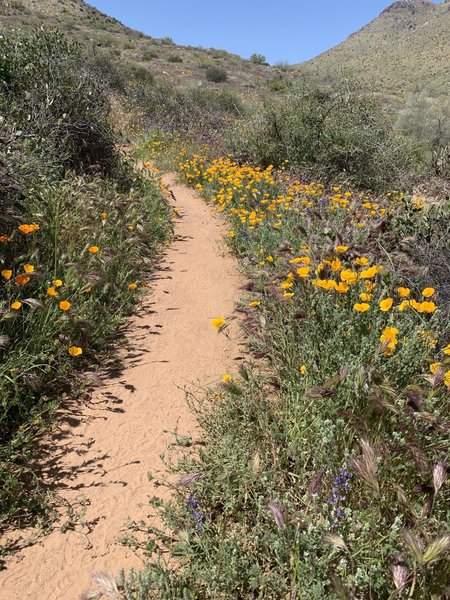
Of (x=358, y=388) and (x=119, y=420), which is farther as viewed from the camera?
(x=119, y=420)

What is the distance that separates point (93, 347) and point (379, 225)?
269cm

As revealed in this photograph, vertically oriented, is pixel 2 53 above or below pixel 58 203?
above

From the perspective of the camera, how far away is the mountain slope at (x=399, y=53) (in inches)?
1344

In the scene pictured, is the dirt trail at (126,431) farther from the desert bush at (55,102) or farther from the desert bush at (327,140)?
the desert bush at (327,140)

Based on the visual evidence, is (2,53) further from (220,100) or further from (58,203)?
(220,100)

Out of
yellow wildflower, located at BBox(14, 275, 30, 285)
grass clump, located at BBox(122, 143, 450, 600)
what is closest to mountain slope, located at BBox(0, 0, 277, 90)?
yellow wildflower, located at BBox(14, 275, 30, 285)

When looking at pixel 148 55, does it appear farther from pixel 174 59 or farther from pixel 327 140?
pixel 327 140

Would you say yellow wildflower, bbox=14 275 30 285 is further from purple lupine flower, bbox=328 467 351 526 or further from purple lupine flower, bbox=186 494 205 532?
purple lupine flower, bbox=328 467 351 526

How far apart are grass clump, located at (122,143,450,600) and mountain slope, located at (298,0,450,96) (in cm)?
2281

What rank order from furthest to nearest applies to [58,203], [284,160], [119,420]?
[284,160]
[58,203]
[119,420]

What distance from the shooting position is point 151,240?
6.04 meters

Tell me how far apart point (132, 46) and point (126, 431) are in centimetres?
3520

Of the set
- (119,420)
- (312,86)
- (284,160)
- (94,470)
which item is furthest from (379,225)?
(312,86)

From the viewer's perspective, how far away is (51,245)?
150 inches
